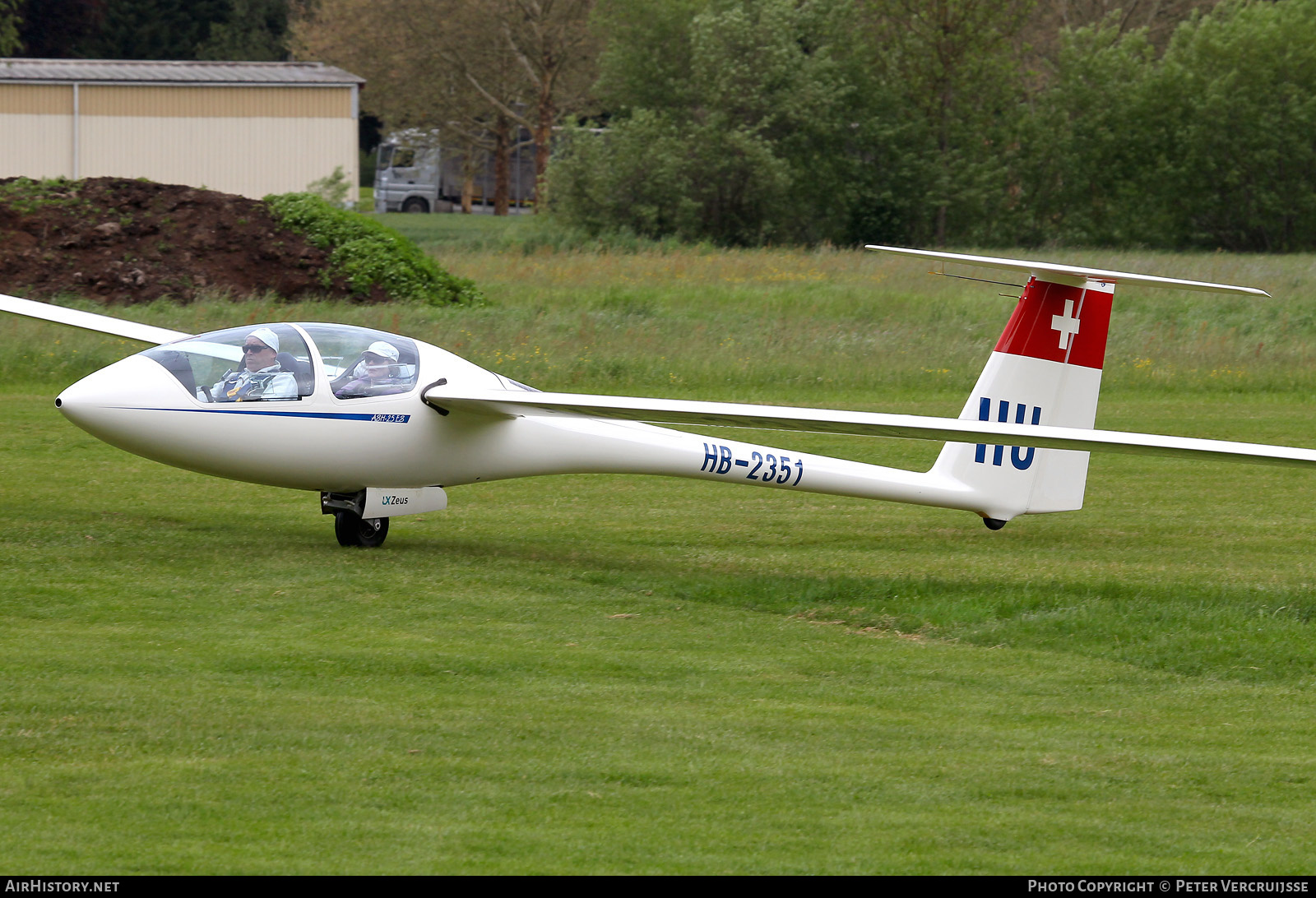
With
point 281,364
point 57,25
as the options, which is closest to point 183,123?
point 57,25

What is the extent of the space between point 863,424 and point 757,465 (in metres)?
1.79

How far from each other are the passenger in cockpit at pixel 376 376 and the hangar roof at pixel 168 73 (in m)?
32.6

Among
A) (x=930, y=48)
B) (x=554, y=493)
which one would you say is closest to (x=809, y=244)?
(x=930, y=48)

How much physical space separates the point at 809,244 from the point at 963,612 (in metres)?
46.6

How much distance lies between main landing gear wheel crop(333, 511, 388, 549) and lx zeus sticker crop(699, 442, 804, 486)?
254 cm

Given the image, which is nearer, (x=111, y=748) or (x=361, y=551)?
(x=111, y=748)

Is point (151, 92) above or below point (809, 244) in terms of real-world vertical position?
Result: above

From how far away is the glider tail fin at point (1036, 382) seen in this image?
12.5 metres

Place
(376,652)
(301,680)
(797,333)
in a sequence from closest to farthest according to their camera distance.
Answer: (301,680) → (376,652) → (797,333)

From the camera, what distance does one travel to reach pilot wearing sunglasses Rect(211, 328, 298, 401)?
10.5 m

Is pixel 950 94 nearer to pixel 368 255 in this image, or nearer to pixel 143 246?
pixel 368 255

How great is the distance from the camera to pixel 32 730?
679cm

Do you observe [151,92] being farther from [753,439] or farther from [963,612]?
[963,612]

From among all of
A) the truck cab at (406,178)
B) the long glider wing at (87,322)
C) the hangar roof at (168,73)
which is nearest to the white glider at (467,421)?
the long glider wing at (87,322)
